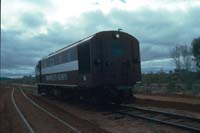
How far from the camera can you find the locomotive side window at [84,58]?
1780 cm

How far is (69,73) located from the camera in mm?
21234

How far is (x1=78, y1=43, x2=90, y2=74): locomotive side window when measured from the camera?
1780 centimetres

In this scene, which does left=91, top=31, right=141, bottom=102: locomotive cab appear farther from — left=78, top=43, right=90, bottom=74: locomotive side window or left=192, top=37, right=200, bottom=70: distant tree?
left=192, top=37, right=200, bottom=70: distant tree

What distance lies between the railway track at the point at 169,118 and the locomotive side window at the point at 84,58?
9.30 ft

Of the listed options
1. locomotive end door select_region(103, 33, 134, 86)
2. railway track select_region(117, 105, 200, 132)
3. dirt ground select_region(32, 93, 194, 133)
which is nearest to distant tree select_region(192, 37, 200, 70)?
locomotive end door select_region(103, 33, 134, 86)

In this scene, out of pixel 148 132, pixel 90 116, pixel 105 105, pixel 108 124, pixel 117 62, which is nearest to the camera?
pixel 148 132

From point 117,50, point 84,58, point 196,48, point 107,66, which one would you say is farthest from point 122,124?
point 196,48

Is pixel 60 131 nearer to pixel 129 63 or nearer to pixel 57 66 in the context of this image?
pixel 129 63

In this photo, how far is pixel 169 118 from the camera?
13.7 m

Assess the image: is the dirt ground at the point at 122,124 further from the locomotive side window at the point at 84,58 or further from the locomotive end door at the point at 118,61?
the locomotive side window at the point at 84,58

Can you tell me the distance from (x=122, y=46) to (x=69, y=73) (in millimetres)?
4544

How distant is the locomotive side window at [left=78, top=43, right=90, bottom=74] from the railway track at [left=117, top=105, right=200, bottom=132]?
9.30 feet

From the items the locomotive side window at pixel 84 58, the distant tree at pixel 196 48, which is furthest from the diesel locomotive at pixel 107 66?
the distant tree at pixel 196 48

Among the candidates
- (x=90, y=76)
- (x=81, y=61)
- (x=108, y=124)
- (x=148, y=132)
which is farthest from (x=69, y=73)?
(x=148, y=132)
